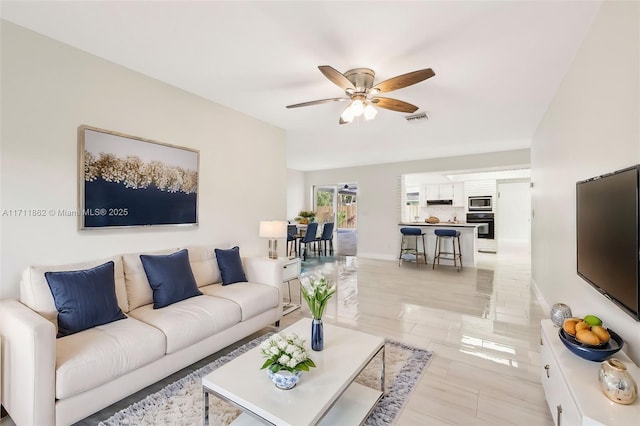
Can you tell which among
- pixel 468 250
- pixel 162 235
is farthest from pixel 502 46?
pixel 468 250

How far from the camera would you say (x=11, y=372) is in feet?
5.48

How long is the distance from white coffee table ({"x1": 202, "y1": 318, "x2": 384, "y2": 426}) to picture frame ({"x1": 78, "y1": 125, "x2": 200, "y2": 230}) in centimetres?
180

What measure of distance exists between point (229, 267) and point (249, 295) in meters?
0.53

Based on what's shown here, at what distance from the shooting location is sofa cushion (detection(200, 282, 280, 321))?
2.65 m

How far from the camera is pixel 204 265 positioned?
3.11 meters

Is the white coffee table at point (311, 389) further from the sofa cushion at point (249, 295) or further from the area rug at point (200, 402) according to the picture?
the sofa cushion at point (249, 295)

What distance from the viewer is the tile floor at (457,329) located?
191 cm

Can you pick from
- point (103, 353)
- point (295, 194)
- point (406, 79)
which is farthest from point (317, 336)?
point (295, 194)

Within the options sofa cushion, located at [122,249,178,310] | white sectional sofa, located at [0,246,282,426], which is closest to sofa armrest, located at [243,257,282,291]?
white sectional sofa, located at [0,246,282,426]

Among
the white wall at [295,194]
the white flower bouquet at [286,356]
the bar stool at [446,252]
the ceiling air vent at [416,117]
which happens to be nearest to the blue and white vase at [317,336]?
the white flower bouquet at [286,356]

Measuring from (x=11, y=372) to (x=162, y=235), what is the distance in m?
1.48

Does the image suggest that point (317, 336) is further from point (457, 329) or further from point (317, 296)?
point (457, 329)

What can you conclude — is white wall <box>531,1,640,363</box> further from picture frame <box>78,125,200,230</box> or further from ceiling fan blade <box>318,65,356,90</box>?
picture frame <box>78,125,200,230</box>

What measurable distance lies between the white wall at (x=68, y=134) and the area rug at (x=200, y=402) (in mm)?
1270
